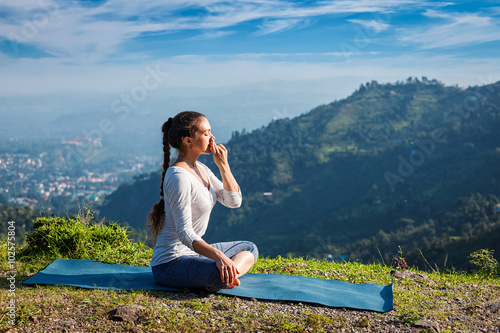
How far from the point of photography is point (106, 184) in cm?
11056

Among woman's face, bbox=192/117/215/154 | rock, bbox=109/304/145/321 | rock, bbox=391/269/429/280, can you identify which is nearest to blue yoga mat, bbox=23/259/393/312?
rock, bbox=109/304/145/321

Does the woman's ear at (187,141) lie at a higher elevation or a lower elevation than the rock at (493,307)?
higher

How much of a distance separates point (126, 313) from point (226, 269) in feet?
2.93

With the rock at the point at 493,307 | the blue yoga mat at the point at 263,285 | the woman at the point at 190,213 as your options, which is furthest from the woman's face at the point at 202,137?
the rock at the point at 493,307

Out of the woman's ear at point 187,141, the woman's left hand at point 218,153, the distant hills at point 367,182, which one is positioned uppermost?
the woman's ear at point 187,141

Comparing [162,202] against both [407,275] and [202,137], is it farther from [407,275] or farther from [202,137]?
[407,275]

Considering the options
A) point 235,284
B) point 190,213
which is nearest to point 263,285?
point 235,284

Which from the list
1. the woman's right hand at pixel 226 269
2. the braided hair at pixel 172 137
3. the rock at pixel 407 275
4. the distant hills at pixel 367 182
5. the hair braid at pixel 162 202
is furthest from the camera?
the distant hills at pixel 367 182

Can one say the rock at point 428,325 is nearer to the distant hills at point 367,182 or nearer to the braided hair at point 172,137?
the braided hair at point 172,137

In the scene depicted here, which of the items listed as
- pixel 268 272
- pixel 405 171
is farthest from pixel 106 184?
pixel 268 272

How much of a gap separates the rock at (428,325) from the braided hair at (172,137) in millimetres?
2436

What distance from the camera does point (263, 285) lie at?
4.36 metres

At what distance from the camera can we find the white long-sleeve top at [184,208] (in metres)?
3.65

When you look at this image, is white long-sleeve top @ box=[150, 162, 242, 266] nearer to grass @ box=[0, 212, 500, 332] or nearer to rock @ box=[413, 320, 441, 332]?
grass @ box=[0, 212, 500, 332]
